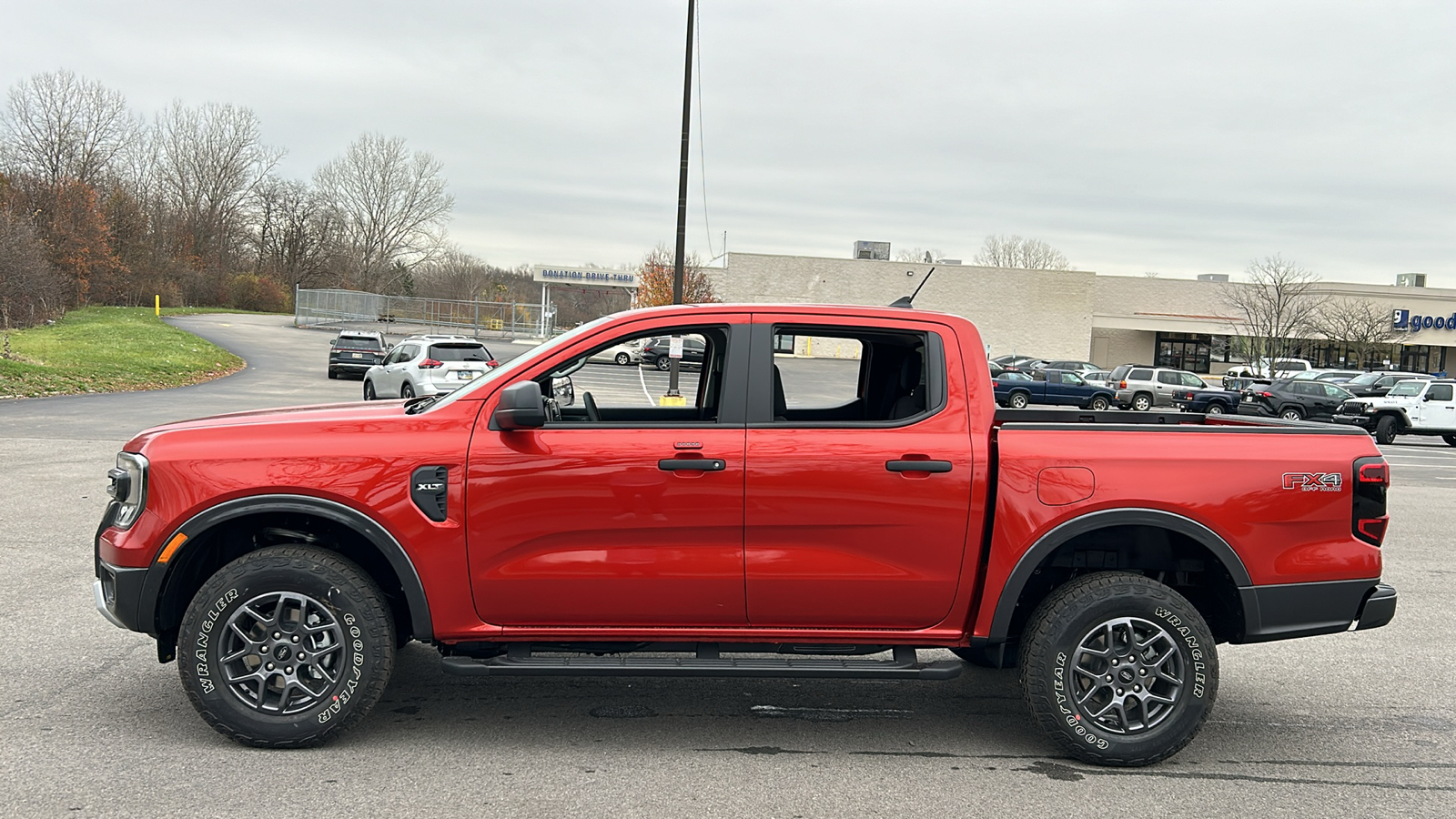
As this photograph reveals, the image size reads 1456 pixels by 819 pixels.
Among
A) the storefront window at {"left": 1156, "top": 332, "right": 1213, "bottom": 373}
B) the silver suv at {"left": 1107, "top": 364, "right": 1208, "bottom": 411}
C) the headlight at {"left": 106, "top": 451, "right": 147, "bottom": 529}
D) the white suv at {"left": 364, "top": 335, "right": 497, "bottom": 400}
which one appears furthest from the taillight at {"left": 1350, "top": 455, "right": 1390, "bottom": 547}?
the storefront window at {"left": 1156, "top": 332, "right": 1213, "bottom": 373}

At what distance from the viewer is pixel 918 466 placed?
14.0ft

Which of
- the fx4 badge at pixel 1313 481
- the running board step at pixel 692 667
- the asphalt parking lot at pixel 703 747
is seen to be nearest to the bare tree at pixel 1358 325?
the asphalt parking lot at pixel 703 747

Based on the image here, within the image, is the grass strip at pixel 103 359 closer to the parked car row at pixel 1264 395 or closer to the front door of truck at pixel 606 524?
the parked car row at pixel 1264 395

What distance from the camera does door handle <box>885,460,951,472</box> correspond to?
4246 mm

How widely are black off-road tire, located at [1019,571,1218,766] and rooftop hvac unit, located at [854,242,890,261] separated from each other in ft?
195

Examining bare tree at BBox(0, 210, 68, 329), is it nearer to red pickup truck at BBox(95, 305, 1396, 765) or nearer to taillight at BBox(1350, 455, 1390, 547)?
red pickup truck at BBox(95, 305, 1396, 765)

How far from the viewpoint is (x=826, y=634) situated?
4.39m

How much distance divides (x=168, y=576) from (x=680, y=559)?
2.08 meters

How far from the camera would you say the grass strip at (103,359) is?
72.5ft

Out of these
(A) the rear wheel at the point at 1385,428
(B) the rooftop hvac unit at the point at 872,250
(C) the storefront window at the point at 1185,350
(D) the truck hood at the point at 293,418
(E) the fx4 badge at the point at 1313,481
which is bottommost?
(A) the rear wheel at the point at 1385,428

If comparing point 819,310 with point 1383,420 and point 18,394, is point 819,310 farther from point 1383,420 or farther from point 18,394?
point 1383,420

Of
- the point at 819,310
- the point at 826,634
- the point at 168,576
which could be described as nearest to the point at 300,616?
the point at 168,576

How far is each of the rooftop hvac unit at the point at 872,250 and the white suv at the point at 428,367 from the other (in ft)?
141

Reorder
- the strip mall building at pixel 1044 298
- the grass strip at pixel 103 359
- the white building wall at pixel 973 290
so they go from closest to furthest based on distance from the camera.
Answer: the grass strip at pixel 103 359 → the strip mall building at pixel 1044 298 → the white building wall at pixel 973 290
